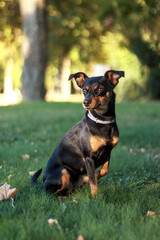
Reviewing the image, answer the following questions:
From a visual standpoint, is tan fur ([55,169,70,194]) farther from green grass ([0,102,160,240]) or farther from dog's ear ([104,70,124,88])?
dog's ear ([104,70,124,88])

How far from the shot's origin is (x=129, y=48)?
19.5 metres

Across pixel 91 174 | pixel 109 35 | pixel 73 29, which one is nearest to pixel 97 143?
pixel 91 174

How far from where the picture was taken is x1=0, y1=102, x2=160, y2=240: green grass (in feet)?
8.71

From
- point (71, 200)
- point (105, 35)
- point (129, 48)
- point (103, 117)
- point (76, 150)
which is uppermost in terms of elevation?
point (105, 35)

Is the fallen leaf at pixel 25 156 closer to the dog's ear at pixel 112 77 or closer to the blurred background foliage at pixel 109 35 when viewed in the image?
the dog's ear at pixel 112 77

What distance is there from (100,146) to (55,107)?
9.35m

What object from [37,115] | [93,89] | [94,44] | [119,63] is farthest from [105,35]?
[93,89]

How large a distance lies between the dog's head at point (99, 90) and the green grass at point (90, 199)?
99cm

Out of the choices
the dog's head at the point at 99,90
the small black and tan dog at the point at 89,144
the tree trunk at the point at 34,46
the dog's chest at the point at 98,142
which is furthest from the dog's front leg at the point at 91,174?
the tree trunk at the point at 34,46

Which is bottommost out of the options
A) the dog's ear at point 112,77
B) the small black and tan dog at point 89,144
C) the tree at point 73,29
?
the small black and tan dog at point 89,144

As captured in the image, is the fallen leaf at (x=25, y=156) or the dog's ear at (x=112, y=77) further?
the fallen leaf at (x=25, y=156)

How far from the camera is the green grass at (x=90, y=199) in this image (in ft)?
8.71

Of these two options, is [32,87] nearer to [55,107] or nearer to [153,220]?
[55,107]

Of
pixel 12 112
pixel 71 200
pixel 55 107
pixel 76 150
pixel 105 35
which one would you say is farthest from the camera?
pixel 105 35
